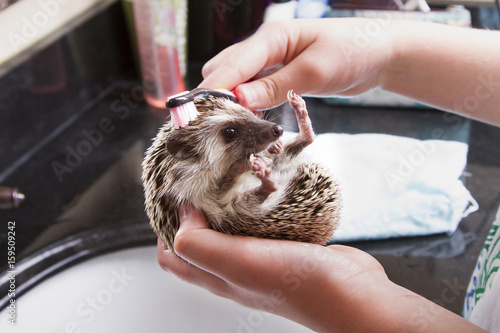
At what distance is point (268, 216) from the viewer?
1.24 m

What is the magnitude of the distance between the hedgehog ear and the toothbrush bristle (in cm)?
10

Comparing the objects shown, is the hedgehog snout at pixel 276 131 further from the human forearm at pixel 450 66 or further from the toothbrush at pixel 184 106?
the human forearm at pixel 450 66

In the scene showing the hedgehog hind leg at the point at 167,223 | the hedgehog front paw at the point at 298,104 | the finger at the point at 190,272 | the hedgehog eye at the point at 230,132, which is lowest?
the finger at the point at 190,272

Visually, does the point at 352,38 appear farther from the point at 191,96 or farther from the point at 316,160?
the point at 191,96

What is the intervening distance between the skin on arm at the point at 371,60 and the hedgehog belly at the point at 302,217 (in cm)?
26

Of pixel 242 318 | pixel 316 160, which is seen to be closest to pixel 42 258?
pixel 242 318

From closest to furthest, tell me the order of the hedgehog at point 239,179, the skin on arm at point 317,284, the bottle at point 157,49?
the skin on arm at point 317,284 < the hedgehog at point 239,179 < the bottle at point 157,49

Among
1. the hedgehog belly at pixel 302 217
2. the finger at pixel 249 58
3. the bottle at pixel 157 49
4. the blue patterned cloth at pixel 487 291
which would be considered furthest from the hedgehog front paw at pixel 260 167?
the bottle at pixel 157 49

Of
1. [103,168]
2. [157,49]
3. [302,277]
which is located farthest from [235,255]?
[157,49]

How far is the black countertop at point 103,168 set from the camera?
1558 mm

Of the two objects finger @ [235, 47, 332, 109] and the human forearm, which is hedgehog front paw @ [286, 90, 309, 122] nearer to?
finger @ [235, 47, 332, 109]

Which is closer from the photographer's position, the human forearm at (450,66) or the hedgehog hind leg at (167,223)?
the hedgehog hind leg at (167,223)

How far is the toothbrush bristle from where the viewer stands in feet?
3.43

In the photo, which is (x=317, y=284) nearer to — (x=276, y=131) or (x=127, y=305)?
(x=276, y=131)
